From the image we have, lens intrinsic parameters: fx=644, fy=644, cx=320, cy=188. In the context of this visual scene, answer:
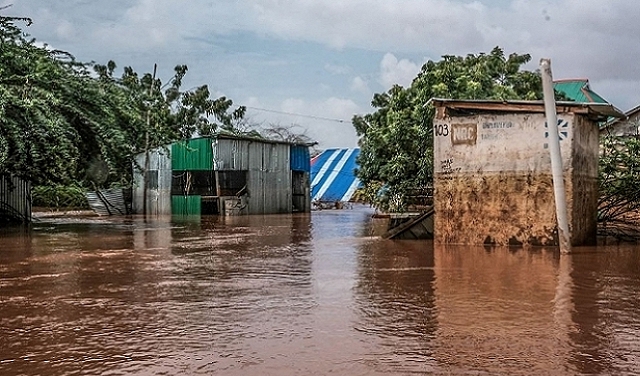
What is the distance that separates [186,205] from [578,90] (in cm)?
1991

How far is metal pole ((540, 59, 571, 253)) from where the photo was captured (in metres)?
11.4

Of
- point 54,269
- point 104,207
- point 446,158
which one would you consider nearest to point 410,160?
point 446,158

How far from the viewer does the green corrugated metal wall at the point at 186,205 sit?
102 ft

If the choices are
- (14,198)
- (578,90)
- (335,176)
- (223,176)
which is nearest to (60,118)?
(14,198)

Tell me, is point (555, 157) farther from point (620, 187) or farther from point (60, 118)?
point (60, 118)

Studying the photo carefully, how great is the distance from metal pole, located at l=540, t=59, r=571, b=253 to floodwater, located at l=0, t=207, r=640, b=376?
0.54 m

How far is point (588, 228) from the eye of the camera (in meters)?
13.5

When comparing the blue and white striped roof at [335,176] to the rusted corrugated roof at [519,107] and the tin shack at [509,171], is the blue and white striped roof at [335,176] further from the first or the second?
the tin shack at [509,171]

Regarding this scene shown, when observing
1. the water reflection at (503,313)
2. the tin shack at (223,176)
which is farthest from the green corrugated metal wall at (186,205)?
the water reflection at (503,313)

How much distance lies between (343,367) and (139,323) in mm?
2428

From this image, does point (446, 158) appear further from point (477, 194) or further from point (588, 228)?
point (588, 228)

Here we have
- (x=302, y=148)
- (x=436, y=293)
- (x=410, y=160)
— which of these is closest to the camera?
(x=436, y=293)

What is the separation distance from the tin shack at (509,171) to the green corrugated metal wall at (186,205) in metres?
19.2

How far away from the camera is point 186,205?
31.5m
